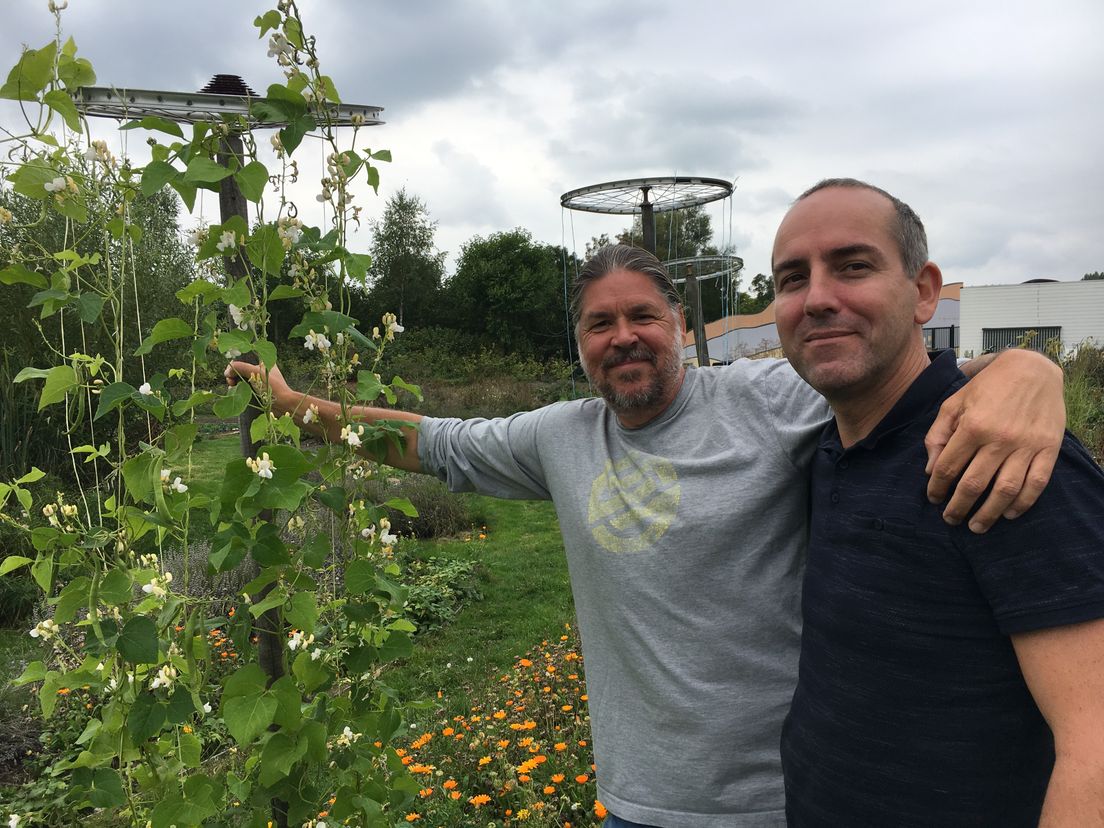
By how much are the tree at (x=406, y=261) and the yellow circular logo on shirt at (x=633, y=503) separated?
98.2 feet

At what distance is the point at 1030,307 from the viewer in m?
28.3

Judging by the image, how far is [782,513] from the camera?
66.1 inches

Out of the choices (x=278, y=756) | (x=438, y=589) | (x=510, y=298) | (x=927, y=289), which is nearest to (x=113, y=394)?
(x=278, y=756)

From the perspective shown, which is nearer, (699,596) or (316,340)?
(316,340)

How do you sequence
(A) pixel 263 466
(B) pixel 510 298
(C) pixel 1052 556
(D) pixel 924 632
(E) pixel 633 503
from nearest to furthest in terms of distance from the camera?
(C) pixel 1052 556 → (D) pixel 924 632 → (A) pixel 263 466 → (E) pixel 633 503 → (B) pixel 510 298

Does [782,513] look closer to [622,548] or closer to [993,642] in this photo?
[622,548]

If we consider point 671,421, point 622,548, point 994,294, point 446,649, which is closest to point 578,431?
point 671,421

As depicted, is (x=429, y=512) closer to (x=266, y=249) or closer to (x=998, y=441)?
(x=266, y=249)

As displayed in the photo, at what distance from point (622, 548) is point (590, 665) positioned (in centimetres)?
34

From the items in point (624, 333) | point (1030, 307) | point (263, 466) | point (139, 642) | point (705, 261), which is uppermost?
point (705, 261)

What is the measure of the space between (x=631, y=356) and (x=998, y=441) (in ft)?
3.02

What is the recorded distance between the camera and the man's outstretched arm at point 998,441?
1.08m

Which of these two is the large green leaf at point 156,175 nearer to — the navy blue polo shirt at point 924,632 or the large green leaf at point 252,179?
the large green leaf at point 252,179

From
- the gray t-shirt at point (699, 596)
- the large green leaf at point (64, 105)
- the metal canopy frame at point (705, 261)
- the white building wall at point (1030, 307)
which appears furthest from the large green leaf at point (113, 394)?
the white building wall at point (1030, 307)
